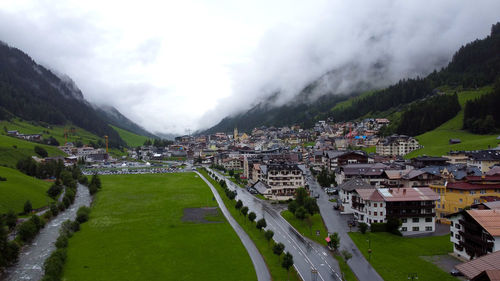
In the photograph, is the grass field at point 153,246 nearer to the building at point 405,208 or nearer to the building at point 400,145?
the building at point 405,208

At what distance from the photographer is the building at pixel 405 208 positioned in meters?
50.5

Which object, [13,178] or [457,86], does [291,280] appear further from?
[457,86]

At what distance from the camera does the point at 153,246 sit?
45188 millimetres

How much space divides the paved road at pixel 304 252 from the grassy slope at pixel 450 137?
69.6 meters

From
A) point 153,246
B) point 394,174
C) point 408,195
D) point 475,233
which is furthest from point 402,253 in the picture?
point 394,174

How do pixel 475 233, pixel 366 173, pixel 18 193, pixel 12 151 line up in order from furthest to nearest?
pixel 12 151 → pixel 366 173 → pixel 18 193 → pixel 475 233

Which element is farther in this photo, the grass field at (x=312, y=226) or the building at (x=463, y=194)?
the building at (x=463, y=194)

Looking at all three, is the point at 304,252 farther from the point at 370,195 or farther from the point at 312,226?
the point at 370,195

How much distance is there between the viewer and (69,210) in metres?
69.9

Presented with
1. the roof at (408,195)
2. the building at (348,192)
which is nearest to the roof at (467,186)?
the roof at (408,195)

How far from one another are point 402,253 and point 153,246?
3003 centimetres

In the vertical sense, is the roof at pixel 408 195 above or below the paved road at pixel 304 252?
above

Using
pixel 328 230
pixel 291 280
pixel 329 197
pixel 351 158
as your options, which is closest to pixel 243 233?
pixel 328 230

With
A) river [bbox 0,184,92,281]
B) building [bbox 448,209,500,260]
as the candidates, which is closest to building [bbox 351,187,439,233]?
building [bbox 448,209,500,260]
